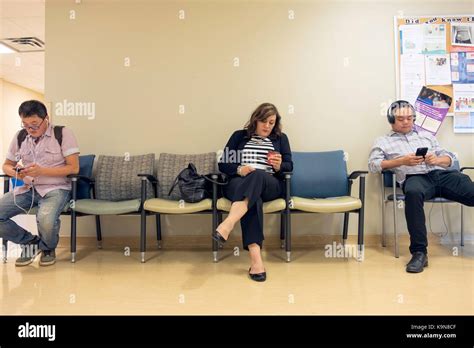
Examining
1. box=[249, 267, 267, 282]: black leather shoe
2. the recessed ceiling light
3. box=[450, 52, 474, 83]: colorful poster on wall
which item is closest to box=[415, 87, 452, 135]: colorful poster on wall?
box=[450, 52, 474, 83]: colorful poster on wall

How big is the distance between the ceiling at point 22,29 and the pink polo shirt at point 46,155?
5.60 ft

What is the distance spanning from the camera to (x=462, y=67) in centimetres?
336

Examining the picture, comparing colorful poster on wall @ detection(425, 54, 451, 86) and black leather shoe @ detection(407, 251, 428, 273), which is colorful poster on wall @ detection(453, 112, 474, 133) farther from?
black leather shoe @ detection(407, 251, 428, 273)

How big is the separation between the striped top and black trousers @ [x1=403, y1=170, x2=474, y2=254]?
1055 mm

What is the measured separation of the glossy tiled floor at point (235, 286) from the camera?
1.81m

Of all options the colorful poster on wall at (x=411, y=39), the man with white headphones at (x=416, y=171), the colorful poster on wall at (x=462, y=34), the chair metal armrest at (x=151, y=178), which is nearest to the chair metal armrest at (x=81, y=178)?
the chair metal armrest at (x=151, y=178)

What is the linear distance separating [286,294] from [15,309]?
1.43 metres

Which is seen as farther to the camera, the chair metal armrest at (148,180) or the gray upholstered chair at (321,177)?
the gray upholstered chair at (321,177)

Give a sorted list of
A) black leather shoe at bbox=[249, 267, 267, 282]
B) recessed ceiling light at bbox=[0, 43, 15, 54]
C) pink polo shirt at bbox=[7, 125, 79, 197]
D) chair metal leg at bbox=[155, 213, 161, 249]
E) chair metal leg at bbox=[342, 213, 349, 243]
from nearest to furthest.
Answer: black leather shoe at bbox=[249, 267, 267, 282], pink polo shirt at bbox=[7, 125, 79, 197], chair metal leg at bbox=[342, 213, 349, 243], chair metal leg at bbox=[155, 213, 161, 249], recessed ceiling light at bbox=[0, 43, 15, 54]

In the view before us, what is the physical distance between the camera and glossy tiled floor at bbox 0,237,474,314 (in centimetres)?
181

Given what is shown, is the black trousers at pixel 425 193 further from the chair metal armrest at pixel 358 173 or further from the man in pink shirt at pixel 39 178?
the man in pink shirt at pixel 39 178
